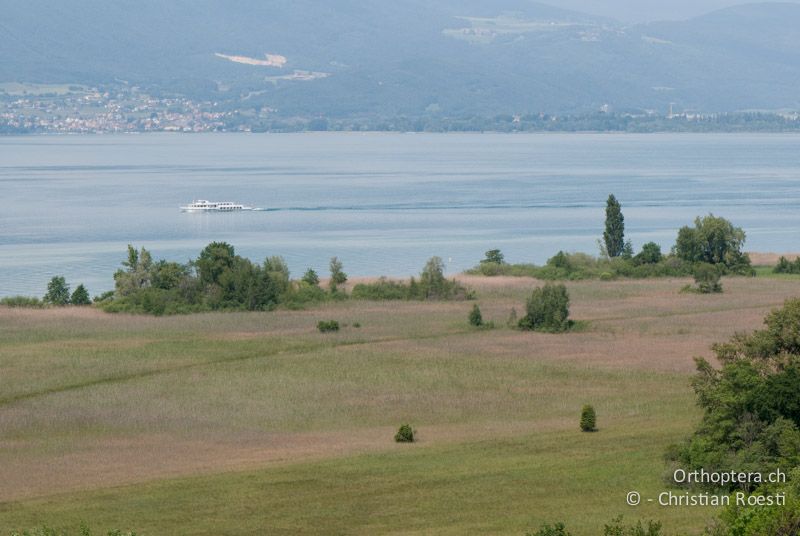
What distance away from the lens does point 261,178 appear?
18500 cm

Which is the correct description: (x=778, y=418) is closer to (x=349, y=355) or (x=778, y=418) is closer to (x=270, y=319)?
(x=349, y=355)

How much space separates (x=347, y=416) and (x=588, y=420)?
705 centimetres

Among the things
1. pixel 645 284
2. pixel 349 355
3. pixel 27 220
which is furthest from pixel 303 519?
pixel 27 220

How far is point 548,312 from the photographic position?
5959 centimetres

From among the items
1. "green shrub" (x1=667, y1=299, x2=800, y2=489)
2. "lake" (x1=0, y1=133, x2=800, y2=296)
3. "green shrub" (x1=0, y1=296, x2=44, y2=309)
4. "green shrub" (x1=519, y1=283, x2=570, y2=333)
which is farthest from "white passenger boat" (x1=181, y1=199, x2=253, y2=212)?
"green shrub" (x1=667, y1=299, x2=800, y2=489)

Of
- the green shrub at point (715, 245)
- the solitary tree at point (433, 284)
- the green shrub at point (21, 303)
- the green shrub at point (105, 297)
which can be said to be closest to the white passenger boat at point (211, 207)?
the green shrub at point (715, 245)

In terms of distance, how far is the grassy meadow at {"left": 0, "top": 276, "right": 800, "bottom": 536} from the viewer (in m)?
31.3

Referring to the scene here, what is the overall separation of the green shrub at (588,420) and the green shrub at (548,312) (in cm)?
1936

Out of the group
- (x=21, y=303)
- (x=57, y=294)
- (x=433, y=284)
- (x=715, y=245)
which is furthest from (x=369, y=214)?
(x=21, y=303)

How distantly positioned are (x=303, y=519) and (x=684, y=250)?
53.8 metres

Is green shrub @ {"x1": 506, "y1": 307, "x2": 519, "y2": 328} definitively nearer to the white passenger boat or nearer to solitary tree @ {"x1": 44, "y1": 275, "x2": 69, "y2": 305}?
solitary tree @ {"x1": 44, "y1": 275, "x2": 69, "y2": 305}

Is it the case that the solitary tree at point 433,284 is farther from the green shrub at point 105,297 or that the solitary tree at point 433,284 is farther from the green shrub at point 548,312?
the green shrub at point 105,297

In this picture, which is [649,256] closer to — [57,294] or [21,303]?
[57,294]

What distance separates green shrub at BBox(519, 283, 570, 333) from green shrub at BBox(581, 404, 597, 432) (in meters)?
19.4
